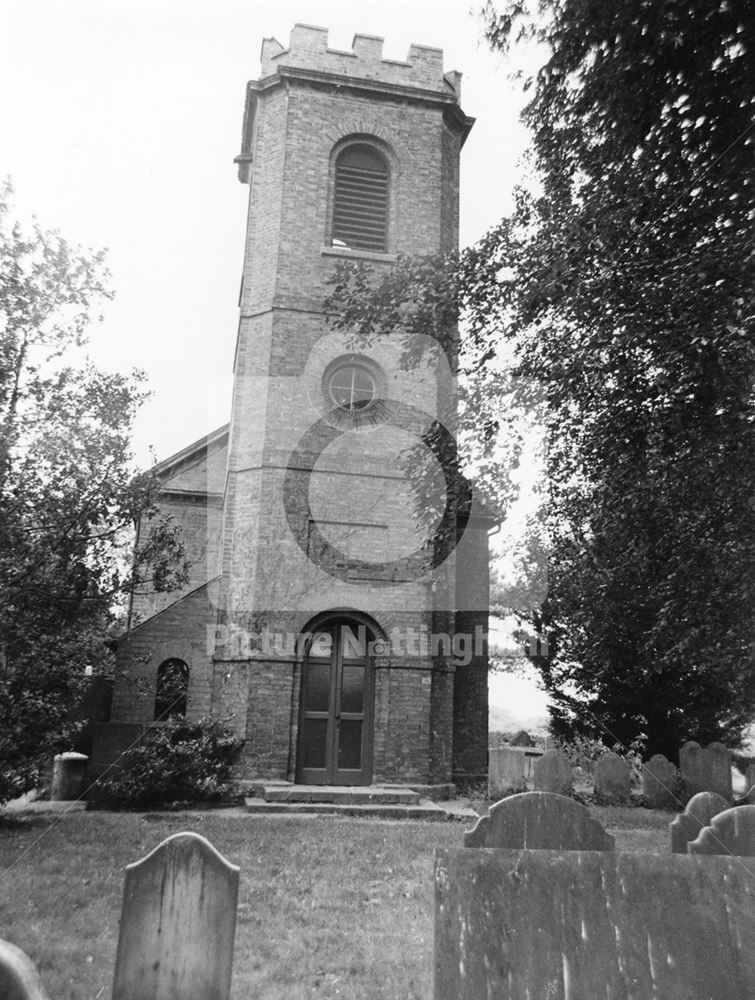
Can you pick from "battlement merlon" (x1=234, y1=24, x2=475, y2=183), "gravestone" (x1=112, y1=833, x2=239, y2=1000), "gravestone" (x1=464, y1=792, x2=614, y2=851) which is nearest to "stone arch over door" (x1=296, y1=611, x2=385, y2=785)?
"gravestone" (x1=464, y1=792, x2=614, y2=851)

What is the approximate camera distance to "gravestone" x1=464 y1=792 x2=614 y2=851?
427cm

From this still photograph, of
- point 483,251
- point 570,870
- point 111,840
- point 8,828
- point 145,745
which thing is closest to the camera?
point 570,870

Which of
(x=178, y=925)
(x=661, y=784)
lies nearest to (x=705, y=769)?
(x=661, y=784)

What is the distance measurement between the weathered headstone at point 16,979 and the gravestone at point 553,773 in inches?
445

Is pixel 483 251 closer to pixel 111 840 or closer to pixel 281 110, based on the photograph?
pixel 111 840

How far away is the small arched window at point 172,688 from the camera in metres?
14.9

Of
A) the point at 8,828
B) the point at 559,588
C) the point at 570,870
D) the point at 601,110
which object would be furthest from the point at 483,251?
the point at 559,588

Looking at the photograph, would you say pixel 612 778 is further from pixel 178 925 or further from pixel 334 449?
pixel 178 925

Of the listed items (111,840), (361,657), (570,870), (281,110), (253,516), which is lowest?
(111,840)

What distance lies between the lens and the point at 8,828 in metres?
9.60

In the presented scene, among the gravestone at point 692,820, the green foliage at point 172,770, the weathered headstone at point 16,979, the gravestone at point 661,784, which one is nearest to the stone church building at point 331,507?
the green foliage at point 172,770

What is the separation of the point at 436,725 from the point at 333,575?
3.20 meters

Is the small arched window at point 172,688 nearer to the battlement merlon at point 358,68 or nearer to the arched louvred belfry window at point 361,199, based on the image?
the arched louvred belfry window at point 361,199

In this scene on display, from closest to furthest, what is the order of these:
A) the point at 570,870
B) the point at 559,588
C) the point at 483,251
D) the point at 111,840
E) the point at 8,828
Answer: the point at 570,870 < the point at 483,251 < the point at 111,840 < the point at 8,828 < the point at 559,588
